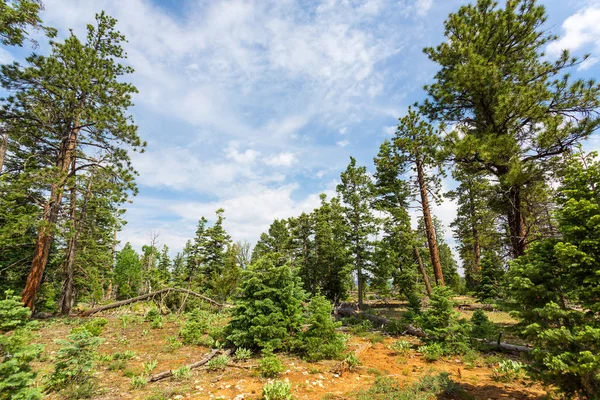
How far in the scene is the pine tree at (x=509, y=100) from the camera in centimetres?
944

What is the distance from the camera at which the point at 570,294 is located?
4.68 m

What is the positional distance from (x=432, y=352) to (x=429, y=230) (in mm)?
7280

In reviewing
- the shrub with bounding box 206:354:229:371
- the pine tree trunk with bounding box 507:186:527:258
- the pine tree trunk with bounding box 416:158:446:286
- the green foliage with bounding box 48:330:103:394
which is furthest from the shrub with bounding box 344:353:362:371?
the pine tree trunk with bounding box 507:186:527:258

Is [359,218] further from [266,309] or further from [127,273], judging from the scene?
[127,273]

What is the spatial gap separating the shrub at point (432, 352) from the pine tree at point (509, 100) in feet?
16.8

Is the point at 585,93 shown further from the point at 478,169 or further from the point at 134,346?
the point at 134,346

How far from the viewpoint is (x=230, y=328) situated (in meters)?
9.60

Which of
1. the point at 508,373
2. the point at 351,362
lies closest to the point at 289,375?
the point at 351,362

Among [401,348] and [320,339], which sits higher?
[320,339]

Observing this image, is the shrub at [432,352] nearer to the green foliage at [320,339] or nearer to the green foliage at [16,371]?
the green foliage at [320,339]

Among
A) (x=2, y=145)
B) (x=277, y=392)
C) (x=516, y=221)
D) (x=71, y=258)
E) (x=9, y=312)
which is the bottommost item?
(x=277, y=392)

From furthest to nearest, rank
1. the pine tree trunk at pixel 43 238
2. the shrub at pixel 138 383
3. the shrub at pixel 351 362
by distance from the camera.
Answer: the pine tree trunk at pixel 43 238, the shrub at pixel 351 362, the shrub at pixel 138 383

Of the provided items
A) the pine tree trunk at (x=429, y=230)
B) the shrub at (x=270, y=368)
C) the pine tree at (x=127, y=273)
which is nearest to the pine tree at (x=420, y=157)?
the pine tree trunk at (x=429, y=230)

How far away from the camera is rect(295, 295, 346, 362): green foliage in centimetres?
855
